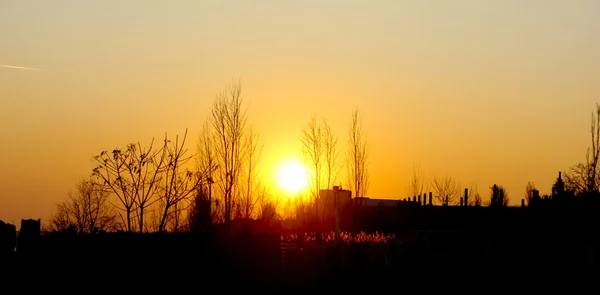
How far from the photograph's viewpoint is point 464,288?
24.3m

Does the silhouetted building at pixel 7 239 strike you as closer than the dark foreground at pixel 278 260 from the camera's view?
Yes

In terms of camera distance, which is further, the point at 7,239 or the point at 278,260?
the point at 278,260

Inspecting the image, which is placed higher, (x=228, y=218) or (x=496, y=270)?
(x=228, y=218)

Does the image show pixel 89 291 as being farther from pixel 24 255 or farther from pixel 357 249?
pixel 357 249

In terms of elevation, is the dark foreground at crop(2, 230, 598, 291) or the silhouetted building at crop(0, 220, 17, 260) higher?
the silhouetted building at crop(0, 220, 17, 260)

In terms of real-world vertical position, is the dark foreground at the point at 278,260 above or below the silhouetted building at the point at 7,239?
below

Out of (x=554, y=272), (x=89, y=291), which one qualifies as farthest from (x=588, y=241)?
(x=89, y=291)

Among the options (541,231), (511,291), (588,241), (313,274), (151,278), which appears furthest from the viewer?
(541,231)

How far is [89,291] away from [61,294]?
45.7 inches

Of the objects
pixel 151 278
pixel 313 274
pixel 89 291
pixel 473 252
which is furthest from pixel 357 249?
pixel 89 291

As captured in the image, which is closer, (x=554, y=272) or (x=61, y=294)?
(x=61, y=294)

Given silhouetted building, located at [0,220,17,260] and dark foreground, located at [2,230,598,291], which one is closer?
silhouetted building, located at [0,220,17,260]

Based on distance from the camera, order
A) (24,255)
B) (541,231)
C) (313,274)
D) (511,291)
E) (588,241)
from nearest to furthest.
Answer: (24,255) → (511,291) → (313,274) → (588,241) → (541,231)

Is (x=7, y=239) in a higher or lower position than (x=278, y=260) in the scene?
higher
